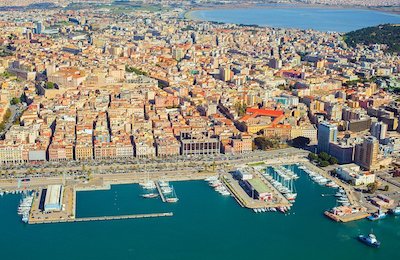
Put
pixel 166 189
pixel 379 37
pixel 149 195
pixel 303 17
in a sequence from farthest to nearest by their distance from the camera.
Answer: pixel 303 17 → pixel 379 37 → pixel 166 189 → pixel 149 195

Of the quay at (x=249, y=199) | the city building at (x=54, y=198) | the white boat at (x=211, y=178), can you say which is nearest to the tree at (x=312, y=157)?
the quay at (x=249, y=199)

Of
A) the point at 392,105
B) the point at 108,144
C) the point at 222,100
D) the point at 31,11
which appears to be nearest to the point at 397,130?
the point at 392,105

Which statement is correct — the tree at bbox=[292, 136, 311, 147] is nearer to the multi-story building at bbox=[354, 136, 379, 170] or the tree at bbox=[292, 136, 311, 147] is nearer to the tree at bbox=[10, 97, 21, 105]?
the multi-story building at bbox=[354, 136, 379, 170]

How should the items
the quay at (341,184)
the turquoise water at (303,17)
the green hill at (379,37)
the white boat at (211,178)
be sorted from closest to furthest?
the quay at (341,184) → the white boat at (211,178) → the green hill at (379,37) → the turquoise water at (303,17)

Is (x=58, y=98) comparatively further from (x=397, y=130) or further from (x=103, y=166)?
(x=397, y=130)

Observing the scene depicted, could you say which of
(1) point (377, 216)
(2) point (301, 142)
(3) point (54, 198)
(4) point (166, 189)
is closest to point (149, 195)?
(4) point (166, 189)

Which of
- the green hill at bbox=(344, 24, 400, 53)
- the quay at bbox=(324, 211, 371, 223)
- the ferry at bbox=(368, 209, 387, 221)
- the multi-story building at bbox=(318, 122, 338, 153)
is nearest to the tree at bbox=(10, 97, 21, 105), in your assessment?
the multi-story building at bbox=(318, 122, 338, 153)

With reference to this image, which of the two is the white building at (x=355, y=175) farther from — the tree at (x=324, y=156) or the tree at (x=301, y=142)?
the tree at (x=301, y=142)

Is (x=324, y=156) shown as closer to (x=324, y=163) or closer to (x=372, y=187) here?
(x=324, y=163)
